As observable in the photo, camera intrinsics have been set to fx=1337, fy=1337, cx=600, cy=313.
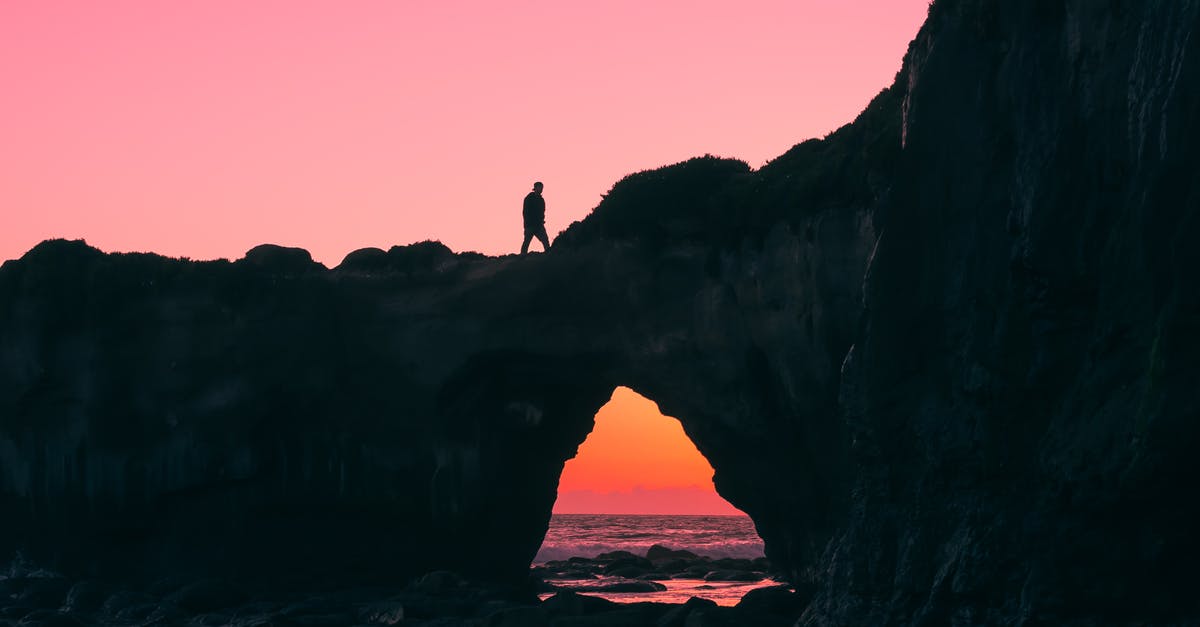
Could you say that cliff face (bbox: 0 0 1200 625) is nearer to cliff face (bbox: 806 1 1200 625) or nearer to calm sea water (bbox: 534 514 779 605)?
cliff face (bbox: 806 1 1200 625)

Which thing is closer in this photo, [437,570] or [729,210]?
[729,210]

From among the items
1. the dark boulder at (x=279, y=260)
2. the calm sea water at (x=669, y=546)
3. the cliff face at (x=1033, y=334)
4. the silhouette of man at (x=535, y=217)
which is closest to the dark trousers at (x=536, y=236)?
the silhouette of man at (x=535, y=217)

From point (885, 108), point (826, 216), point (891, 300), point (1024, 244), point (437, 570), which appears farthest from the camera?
point (437, 570)

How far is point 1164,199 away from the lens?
16.4m

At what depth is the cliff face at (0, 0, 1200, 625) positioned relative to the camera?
1762cm

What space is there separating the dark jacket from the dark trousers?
9 cm

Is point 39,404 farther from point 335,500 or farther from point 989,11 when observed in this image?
point 989,11

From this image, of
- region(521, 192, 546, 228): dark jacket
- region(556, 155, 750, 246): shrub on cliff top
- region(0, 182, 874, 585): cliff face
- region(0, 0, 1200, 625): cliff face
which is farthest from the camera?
region(521, 192, 546, 228): dark jacket

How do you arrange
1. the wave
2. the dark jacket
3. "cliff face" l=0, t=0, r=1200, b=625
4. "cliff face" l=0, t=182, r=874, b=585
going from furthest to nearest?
the wave < the dark jacket < "cliff face" l=0, t=182, r=874, b=585 < "cliff face" l=0, t=0, r=1200, b=625

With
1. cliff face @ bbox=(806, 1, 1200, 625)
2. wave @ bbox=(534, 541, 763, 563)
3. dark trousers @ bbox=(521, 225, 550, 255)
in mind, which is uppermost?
dark trousers @ bbox=(521, 225, 550, 255)

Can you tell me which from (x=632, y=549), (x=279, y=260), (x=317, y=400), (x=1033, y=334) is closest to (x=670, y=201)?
(x=317, y=400)

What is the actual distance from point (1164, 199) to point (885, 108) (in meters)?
13.4

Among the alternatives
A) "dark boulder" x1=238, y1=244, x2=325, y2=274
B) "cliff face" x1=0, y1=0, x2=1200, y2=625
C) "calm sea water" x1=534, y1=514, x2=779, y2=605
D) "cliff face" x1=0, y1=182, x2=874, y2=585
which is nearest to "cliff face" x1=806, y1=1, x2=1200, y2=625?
"cliff face" x1=0, y1=0, x2=1200, y2=625

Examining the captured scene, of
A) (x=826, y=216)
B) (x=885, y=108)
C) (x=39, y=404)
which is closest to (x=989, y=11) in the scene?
(x=885, y=108)
